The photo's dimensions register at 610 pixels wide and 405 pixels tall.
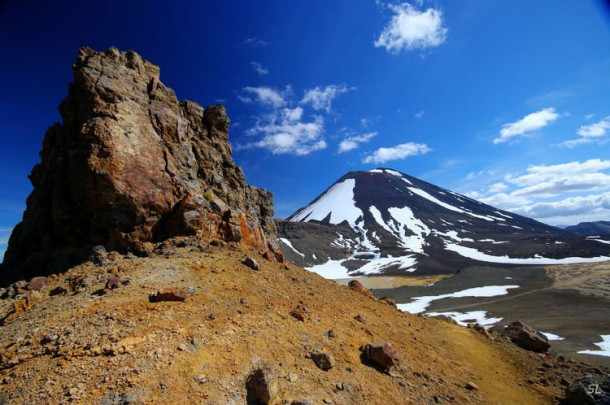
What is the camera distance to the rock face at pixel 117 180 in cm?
1412

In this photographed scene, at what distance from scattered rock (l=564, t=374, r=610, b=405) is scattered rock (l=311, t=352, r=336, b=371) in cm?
872

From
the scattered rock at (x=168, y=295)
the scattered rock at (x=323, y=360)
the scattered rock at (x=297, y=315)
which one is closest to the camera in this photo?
the scattered rock at (x=323, y=360)

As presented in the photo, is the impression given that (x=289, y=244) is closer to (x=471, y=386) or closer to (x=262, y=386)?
(x=471, y=386)

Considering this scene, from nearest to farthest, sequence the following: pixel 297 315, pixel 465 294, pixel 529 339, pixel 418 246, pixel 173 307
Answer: pixel 173 307 < pixel 297 315 < pixel 529 339 < pixel 465 294 < pixel 418 246

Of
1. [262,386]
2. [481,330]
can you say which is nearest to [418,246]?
[481,330]

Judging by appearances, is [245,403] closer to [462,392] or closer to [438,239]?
[462,392]

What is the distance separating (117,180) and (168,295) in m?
7.80

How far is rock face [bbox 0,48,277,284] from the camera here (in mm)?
14125

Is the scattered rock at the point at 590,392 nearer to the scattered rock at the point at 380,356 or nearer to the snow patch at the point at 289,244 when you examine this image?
the scattered rock at the point at 380,356

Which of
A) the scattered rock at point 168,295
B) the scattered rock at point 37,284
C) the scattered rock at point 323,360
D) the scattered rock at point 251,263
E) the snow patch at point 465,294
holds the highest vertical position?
the scattered rock at point 251,263

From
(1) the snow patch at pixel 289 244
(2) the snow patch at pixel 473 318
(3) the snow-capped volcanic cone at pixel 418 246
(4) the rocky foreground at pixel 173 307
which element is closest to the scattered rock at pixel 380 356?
(4) the rocky foreground at pixel 173 307

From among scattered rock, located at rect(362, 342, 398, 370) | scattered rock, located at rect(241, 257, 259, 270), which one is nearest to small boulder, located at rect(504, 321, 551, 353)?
scattered rock, located at rect(362, 342, 398, 370)

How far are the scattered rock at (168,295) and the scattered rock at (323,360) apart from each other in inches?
175

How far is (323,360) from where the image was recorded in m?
8.56
